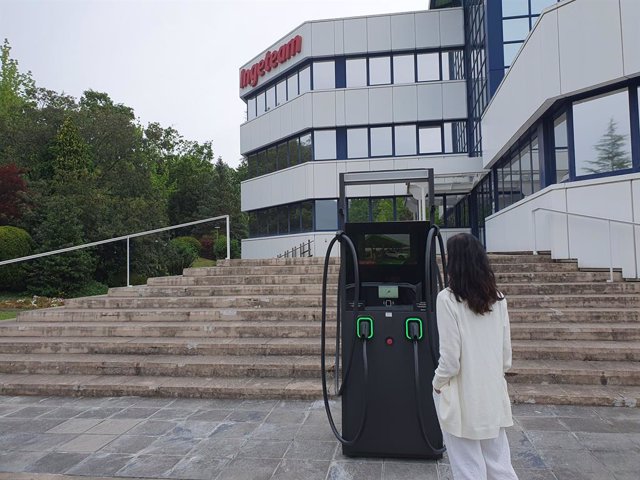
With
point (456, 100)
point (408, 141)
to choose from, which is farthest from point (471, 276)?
point (456, 100)

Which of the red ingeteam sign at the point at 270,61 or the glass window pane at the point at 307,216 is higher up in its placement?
the red ingeteam sign at the point at 270,61

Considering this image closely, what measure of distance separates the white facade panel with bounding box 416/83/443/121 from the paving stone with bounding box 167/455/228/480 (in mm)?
17811

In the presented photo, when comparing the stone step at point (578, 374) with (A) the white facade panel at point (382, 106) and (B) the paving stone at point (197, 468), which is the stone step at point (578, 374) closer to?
(B) the paving stone at point (197, 468)

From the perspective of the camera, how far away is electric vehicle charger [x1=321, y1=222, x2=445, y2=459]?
11.6 ft

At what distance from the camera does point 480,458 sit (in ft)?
8.21

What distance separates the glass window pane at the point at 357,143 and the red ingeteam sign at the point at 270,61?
4657 millimetres

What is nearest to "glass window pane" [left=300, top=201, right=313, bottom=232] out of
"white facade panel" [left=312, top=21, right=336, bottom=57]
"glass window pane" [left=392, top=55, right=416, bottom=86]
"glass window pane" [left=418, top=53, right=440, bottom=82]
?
"glass window pane" [left=392, top=55, right=416, bottom=86]

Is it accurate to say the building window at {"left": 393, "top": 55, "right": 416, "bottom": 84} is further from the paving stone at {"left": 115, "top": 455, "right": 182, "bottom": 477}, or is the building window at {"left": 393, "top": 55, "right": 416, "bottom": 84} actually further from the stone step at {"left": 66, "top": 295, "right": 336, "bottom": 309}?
the paving stone at {"left": 115, "top": 455, "right": 182, "bottom": 477}

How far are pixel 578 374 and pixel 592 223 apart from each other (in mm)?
4809

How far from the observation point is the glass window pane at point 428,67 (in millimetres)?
19562

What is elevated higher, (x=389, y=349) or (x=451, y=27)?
(x=451, y=27)

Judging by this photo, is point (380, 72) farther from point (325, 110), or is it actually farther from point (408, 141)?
point (408, 141)

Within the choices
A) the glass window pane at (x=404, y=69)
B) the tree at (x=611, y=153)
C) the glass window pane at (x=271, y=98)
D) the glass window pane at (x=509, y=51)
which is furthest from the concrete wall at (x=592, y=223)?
the glass window pane at (x=271, y=98)

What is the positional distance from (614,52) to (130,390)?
32.5ft
